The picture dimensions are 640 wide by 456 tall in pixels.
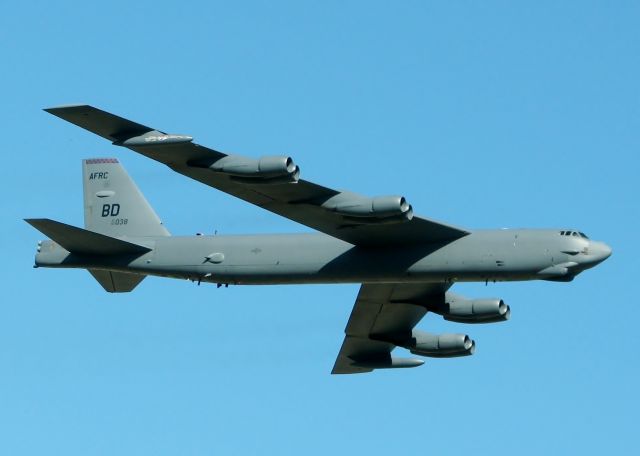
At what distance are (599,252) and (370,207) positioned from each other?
266 inches

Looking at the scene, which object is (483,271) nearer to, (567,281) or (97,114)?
(567,281)

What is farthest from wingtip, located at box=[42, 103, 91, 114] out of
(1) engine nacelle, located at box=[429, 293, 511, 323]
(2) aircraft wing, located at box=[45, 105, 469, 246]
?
(1) engine nacelle, located at box=[429, 293, 511, 323]

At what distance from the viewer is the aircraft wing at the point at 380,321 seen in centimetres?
4888

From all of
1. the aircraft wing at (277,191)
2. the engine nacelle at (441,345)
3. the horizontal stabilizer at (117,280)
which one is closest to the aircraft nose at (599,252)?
the aircraft wing at (277,191)

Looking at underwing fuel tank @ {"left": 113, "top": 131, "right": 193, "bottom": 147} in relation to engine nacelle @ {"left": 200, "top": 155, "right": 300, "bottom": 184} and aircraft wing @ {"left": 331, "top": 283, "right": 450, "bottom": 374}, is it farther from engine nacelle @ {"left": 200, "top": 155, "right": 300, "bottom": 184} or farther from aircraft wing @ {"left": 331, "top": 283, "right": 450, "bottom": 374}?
aircraft wing @ {"left": 331, "top": 283, "right": 450, "bottom": 374}

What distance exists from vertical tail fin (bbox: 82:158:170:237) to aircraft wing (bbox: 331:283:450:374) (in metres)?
6.84

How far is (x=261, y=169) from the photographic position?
40969 mm

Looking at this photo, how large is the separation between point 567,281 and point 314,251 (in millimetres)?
7393

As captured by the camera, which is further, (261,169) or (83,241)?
(83,241)

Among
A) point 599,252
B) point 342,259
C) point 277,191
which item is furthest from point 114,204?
point 599,252

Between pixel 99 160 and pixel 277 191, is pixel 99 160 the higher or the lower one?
the higher one

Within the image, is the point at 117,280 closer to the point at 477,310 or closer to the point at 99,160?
the point at 99,160

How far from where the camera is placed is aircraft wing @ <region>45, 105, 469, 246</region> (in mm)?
41344

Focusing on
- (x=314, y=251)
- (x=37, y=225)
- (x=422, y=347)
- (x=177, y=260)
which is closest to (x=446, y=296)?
(x=422, y=347)
